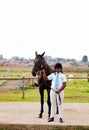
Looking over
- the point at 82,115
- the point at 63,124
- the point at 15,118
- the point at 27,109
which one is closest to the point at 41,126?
the point at 63,124

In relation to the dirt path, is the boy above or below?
above

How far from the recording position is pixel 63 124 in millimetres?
9734

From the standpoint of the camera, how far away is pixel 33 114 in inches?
449

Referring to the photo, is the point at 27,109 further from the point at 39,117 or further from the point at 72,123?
the point at 72,123

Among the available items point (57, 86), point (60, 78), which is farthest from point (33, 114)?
point (60, 78)

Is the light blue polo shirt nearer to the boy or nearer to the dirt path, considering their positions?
the boy

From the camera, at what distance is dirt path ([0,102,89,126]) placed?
398 inches

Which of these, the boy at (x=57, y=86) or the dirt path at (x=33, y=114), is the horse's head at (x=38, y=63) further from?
the dirt path at (x=33, y=114)

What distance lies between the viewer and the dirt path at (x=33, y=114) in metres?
10.1

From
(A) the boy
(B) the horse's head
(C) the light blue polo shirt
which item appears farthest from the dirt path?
(B) the horse's head

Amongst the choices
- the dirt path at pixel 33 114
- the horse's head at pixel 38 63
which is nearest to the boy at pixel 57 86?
the horse's head at pixel 38 63

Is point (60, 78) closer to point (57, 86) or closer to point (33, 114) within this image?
point (57, 86)

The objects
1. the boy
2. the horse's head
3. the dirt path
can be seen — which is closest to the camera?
the boy

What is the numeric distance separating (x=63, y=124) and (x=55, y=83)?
0.95 meters
